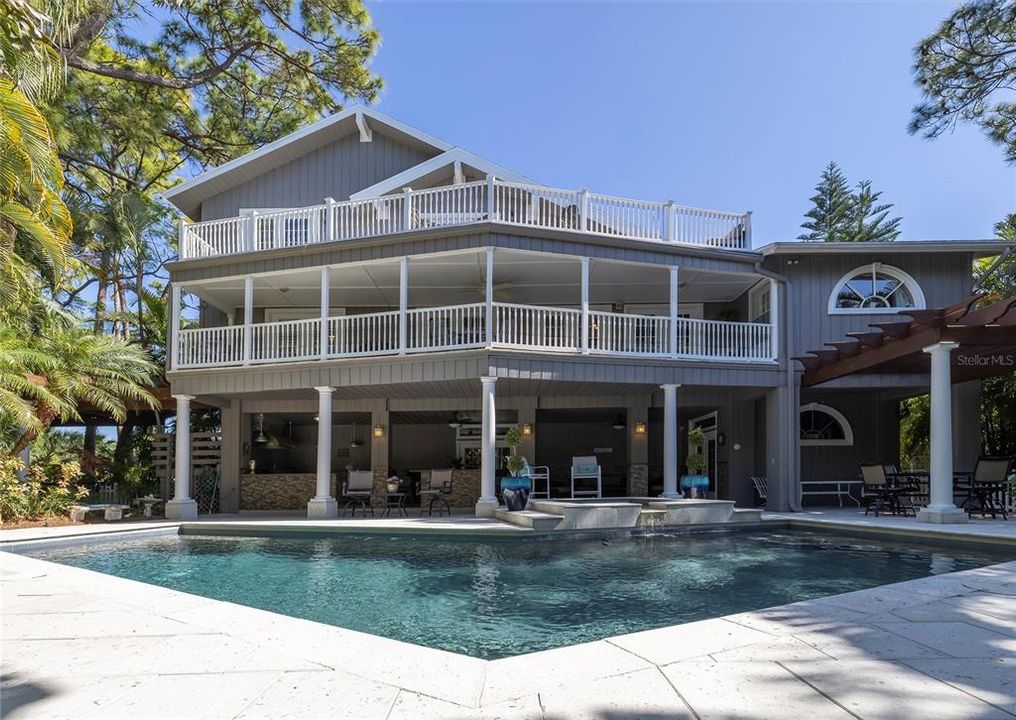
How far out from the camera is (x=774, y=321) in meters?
12.9

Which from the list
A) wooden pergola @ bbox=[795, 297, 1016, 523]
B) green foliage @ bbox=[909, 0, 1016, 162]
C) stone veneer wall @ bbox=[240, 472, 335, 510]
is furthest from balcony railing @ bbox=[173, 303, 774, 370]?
green foliage @ bbox=[909, 0, 1016, 162]

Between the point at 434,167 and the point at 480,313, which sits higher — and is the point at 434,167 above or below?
above

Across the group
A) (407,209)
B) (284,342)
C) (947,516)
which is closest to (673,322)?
(947,516)

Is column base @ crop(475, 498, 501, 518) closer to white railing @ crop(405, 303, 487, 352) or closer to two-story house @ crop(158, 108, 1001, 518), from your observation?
two-story house @ crop(158, 108, 1001, 518)

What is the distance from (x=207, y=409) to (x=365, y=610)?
13075 mm

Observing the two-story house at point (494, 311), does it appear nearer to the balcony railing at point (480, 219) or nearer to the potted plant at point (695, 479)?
the balcony railing at point (480, 219)

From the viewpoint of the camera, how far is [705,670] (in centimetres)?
328

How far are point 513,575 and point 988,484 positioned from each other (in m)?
8.24

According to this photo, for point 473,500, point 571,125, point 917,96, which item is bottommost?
point 473,500

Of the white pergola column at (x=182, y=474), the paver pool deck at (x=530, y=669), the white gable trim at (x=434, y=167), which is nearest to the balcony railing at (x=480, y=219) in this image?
the white gable trim at (x=434, y=167)

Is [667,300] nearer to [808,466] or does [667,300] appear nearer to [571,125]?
[808,466]

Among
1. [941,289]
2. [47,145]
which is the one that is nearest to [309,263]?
[47,145]

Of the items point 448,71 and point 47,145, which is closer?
point 47,145

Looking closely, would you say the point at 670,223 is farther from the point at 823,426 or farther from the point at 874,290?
the point at 823,426
